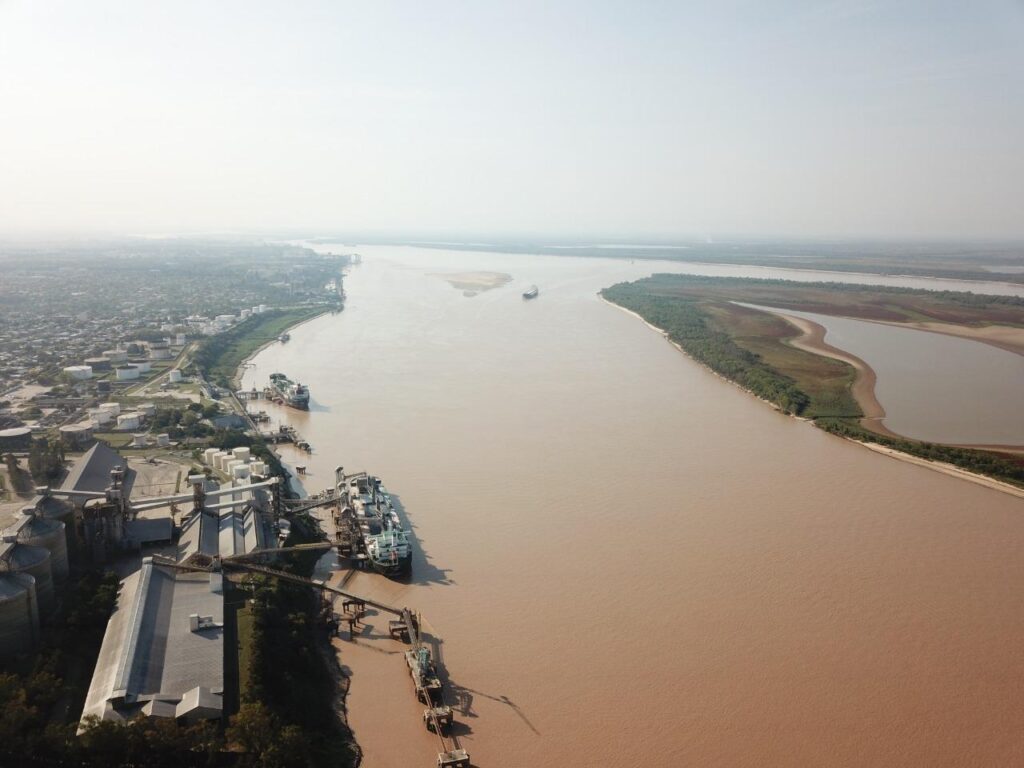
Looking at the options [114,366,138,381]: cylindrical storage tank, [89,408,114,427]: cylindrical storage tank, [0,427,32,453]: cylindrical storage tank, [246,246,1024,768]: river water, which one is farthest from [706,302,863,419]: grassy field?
[114,366,138,381]: cylindrical storage tank

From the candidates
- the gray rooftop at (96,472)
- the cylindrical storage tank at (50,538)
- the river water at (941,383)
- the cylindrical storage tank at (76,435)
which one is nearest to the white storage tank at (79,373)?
the cylindrical storage tank at (76,435)

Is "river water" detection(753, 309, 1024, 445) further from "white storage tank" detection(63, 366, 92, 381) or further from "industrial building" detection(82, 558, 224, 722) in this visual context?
"white storage tank" detection(63, 366, 92, 381)

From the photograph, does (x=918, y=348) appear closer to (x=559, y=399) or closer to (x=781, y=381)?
(x=781, y=381)

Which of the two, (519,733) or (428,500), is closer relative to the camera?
(519,733)

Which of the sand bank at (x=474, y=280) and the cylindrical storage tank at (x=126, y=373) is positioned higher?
the sand bank at (x=474, y=280)

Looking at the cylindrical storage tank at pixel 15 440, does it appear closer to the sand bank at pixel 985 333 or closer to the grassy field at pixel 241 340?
the grassy field at pixel 241 340

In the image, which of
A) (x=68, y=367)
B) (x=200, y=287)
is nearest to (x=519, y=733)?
(x=68, y=367)
